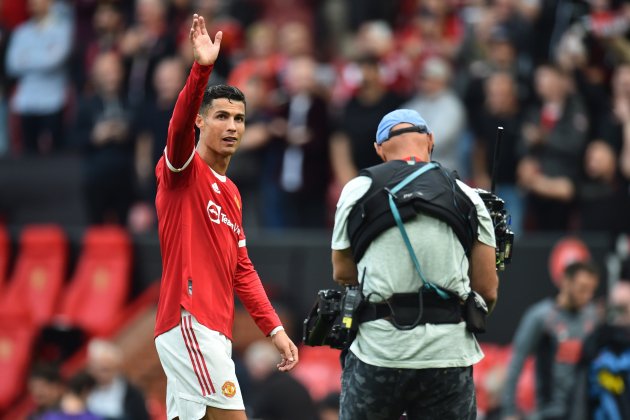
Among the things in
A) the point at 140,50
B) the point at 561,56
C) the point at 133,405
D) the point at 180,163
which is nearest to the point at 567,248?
the point at 561,56

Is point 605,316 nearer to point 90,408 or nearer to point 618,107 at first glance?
point 618,107

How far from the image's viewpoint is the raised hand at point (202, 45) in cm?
677

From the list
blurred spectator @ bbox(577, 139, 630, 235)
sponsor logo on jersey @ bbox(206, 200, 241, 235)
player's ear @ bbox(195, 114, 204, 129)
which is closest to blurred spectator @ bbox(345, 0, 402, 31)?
blurred spectator @ bbox(577, 139, 630, 235)

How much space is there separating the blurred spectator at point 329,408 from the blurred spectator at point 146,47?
18.6 ft

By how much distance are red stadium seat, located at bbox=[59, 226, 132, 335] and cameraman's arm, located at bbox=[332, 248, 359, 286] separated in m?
9.13

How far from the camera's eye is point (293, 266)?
1527 centimetres

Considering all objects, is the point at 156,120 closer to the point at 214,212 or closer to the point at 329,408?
the point at 329,408

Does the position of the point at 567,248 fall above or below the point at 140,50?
below

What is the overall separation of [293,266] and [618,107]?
3884 millimetres

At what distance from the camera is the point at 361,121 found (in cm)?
1468

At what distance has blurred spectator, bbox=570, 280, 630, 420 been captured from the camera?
1067 centimetres

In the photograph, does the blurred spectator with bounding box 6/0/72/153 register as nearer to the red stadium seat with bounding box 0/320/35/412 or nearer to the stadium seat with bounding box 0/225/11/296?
the stadium seat with bounding box 0/225/11/296

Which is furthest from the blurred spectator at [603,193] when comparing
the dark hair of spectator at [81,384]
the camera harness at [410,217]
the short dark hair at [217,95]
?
the short dark hair at [217,95]

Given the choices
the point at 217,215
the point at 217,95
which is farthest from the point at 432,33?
the point at 217,215
